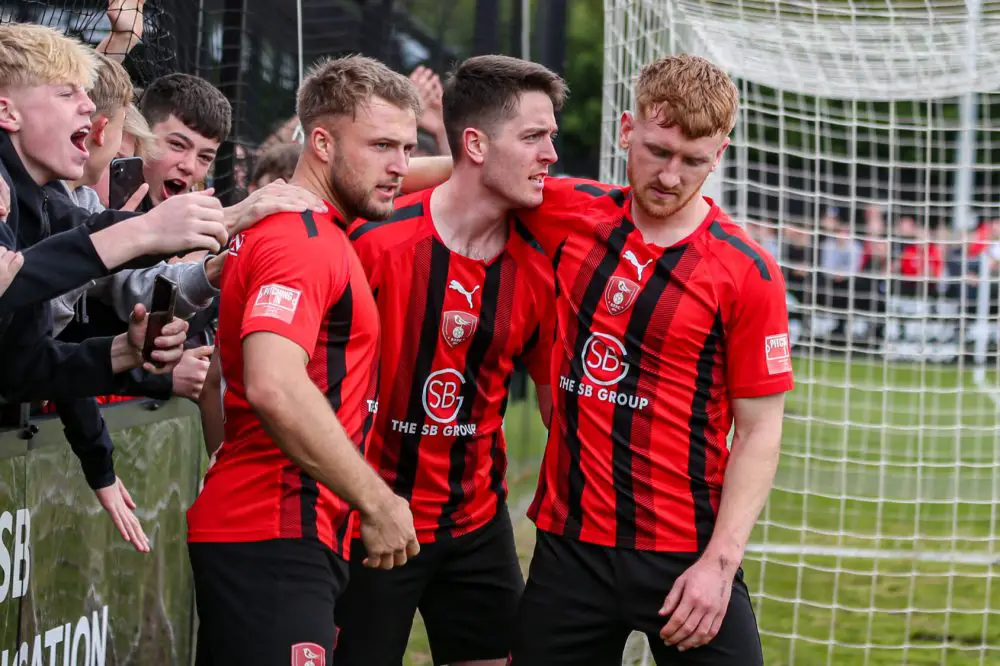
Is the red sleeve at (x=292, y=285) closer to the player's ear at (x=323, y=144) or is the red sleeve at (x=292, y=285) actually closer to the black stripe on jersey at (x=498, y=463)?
the player's ear at (x=323, y=144)

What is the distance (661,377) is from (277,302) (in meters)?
1.07

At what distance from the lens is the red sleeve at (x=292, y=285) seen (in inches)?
115

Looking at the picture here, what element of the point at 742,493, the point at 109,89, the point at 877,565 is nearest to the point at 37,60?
the point at 109,89

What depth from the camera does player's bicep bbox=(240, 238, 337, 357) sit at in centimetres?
292

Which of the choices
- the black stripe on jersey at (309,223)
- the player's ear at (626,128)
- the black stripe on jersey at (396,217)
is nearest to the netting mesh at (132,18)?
the black stripe on jersey at (396,217)

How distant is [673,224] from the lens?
11.4 feet

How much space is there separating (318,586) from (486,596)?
867mm

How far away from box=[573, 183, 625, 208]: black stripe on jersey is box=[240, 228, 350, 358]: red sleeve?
847 millimetres

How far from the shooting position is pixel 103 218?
277cm

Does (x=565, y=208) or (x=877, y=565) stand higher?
(x=565, y=208)

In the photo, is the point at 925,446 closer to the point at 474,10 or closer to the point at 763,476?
the point at 474,10

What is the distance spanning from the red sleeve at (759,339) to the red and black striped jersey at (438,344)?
0.65 meters

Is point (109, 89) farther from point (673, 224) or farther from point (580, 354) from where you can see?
point (673, 224)

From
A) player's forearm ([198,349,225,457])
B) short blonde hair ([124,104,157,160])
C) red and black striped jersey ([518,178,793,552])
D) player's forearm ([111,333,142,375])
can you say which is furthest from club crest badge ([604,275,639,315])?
short blonde hair ([124,104,157,160])
